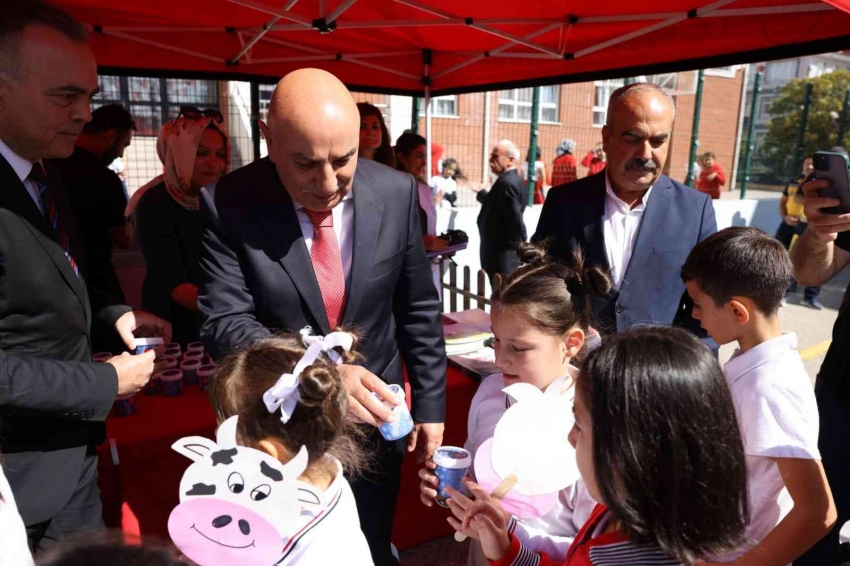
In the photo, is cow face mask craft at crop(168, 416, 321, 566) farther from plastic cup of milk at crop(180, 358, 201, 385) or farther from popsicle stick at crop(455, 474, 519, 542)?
plastic cup of milk at crop(180, 358, 201, 385)

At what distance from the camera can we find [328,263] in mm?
1701

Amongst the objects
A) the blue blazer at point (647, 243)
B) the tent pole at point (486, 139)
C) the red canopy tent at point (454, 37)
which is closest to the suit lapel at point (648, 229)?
the blue blazer at point (647, 243)

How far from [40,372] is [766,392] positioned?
175cm

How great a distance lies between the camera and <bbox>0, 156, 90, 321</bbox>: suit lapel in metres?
1.39

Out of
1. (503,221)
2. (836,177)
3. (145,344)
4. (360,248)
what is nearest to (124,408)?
(145,344)

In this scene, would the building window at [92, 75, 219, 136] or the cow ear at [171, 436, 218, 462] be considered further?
the building window at [92, 75, 219, 136]

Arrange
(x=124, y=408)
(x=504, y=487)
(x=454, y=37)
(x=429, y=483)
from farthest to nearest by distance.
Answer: (x=454, y=37), (x=124, y=408), (x=429, y=483), (x=504, y=487)

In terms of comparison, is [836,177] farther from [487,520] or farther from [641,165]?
[487,520]

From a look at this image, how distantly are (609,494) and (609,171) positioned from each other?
164cm

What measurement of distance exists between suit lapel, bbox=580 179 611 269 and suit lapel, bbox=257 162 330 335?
1.16 metres

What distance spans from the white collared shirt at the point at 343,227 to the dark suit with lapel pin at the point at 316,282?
0.03m

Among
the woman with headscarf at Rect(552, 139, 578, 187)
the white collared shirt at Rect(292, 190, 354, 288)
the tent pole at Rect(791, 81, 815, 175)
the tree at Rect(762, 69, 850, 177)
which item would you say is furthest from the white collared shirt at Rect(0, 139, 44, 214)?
the tree at Rect(762, 69, 850, 177)

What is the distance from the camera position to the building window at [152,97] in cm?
785

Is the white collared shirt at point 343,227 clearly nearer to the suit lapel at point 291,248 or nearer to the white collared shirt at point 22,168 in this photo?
the suit lapel at point 291,248
